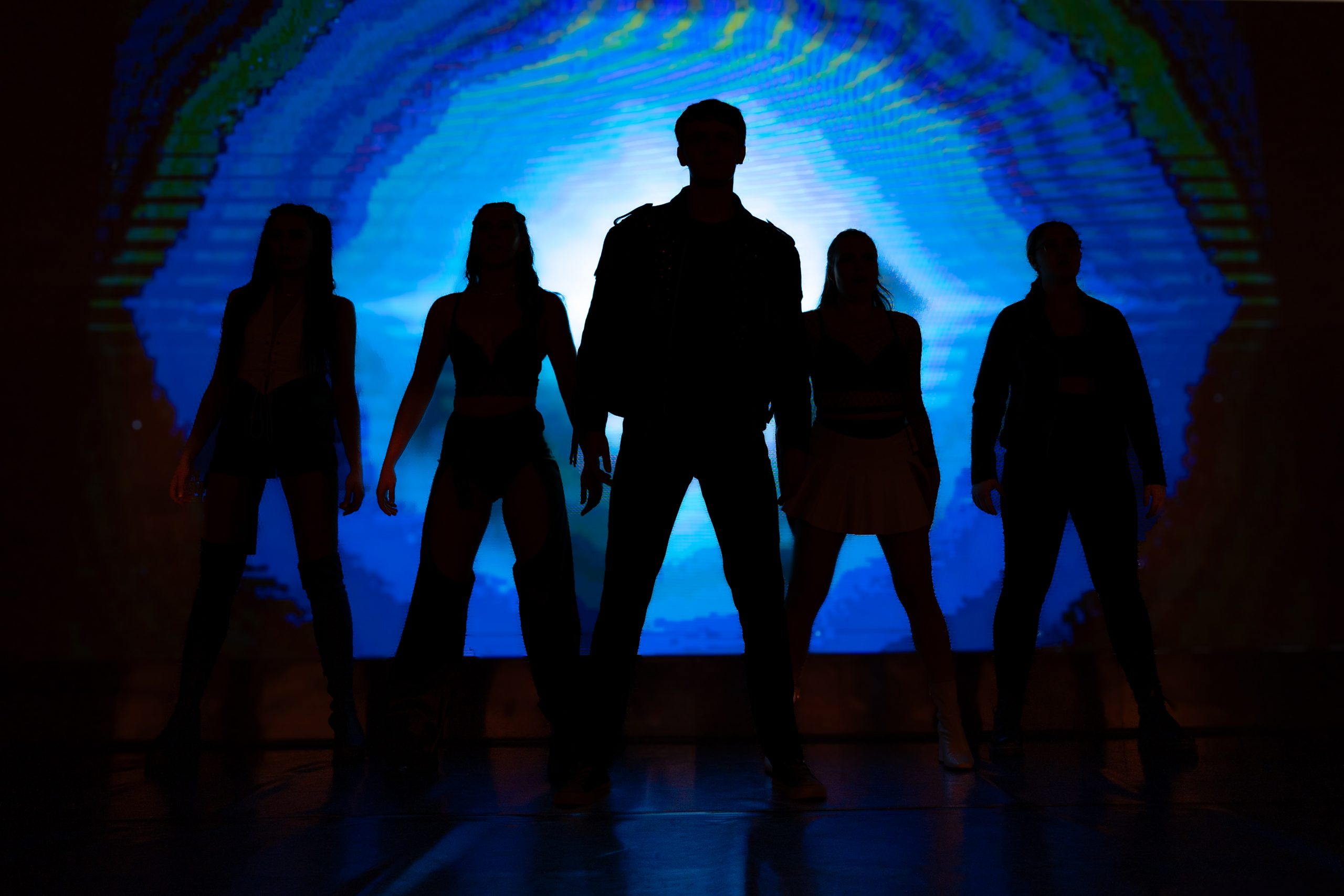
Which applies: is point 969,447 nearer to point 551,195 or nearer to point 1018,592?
point 1018,592

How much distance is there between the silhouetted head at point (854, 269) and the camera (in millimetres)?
2629

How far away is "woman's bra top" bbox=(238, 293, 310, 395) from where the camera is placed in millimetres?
2629

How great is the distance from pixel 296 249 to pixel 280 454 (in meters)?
0.54

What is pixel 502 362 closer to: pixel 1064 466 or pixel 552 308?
pixel 552 308

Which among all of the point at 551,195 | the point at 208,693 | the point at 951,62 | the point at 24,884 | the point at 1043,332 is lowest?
the point at 24,884

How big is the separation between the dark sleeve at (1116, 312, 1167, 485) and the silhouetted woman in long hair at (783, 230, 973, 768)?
56cm

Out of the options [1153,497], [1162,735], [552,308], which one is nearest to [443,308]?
[552,308]

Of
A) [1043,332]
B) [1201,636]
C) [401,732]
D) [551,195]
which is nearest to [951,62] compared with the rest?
[1043,332]

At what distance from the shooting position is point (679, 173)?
333cm

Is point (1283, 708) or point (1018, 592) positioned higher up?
point (1018, 592)

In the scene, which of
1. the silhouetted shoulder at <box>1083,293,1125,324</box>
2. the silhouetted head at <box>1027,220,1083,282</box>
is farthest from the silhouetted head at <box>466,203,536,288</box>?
the silhouetted shoulder at <box>1083,293,1125,324</box>

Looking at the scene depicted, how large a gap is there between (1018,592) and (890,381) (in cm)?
66

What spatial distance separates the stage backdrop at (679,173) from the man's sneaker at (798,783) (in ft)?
3.51

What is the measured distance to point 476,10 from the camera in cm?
340
